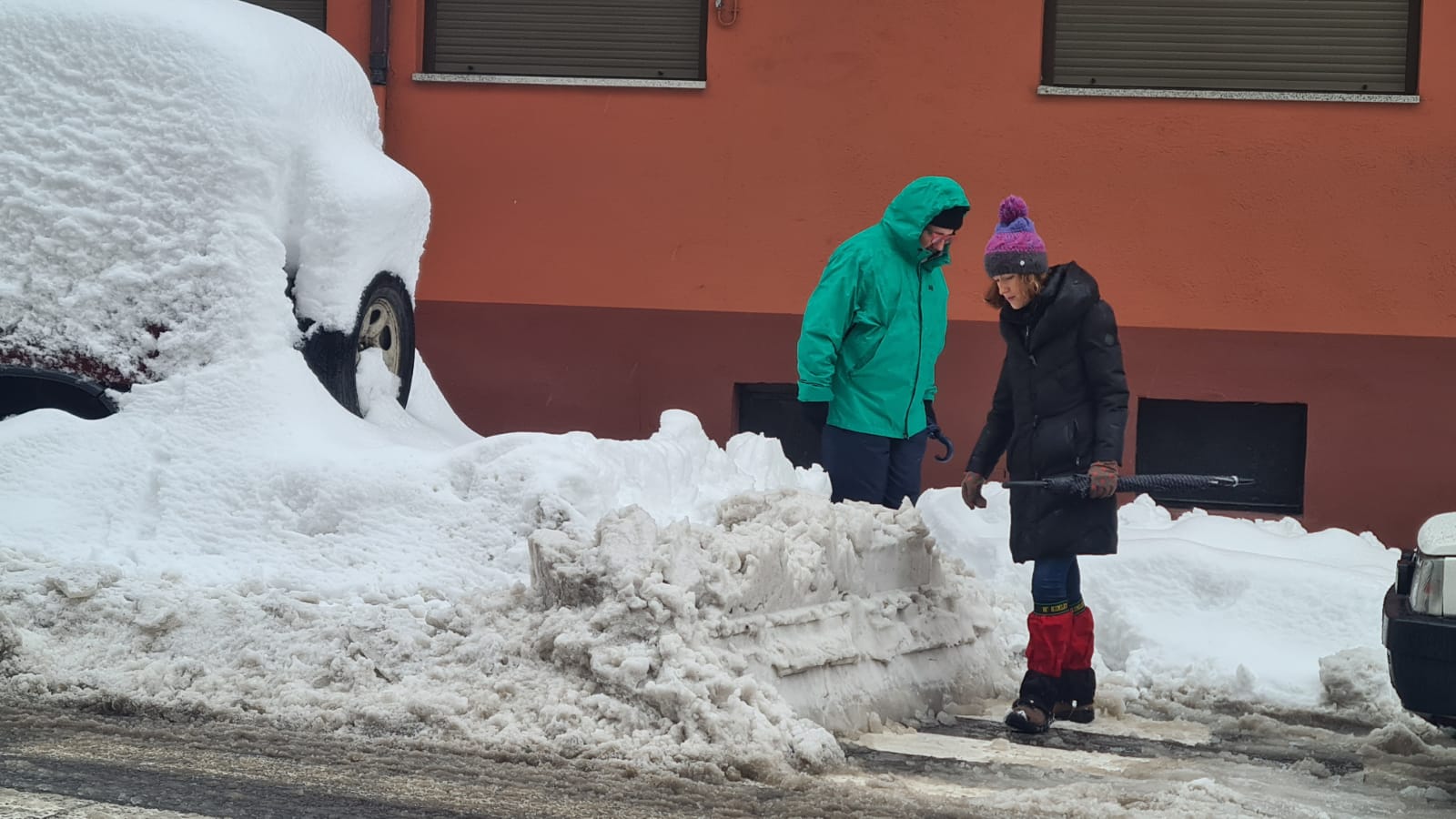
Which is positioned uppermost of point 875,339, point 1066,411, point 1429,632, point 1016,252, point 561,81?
point 561,81

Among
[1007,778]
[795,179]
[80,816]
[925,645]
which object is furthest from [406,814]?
[795,179]

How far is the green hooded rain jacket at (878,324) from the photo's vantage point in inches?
263

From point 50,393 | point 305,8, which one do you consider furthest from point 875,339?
point 305,8

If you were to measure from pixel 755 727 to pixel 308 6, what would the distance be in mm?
7352

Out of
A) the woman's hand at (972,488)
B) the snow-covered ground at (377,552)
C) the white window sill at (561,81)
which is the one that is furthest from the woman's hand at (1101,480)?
the white window sill at (561,81)

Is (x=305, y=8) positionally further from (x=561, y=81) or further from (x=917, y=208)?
(x=917, y=208)

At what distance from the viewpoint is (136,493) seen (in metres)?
6.21

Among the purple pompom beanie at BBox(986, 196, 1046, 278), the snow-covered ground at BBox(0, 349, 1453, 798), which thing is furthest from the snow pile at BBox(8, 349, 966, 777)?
the purple pompom beanie at BBox(986, 196, 1046, 278)

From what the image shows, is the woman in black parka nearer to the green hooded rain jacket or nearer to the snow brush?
the snow brush

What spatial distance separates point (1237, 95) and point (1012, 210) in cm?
428

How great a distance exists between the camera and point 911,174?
9914 mm

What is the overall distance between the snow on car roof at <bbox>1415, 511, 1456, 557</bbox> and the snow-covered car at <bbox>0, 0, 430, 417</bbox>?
4135 millimetres

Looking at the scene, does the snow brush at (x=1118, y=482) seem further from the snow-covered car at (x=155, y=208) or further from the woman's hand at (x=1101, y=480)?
the snow-covered car at (x=155, y=208)

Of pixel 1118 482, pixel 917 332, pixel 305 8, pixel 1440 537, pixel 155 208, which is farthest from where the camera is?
pixel 305 8
